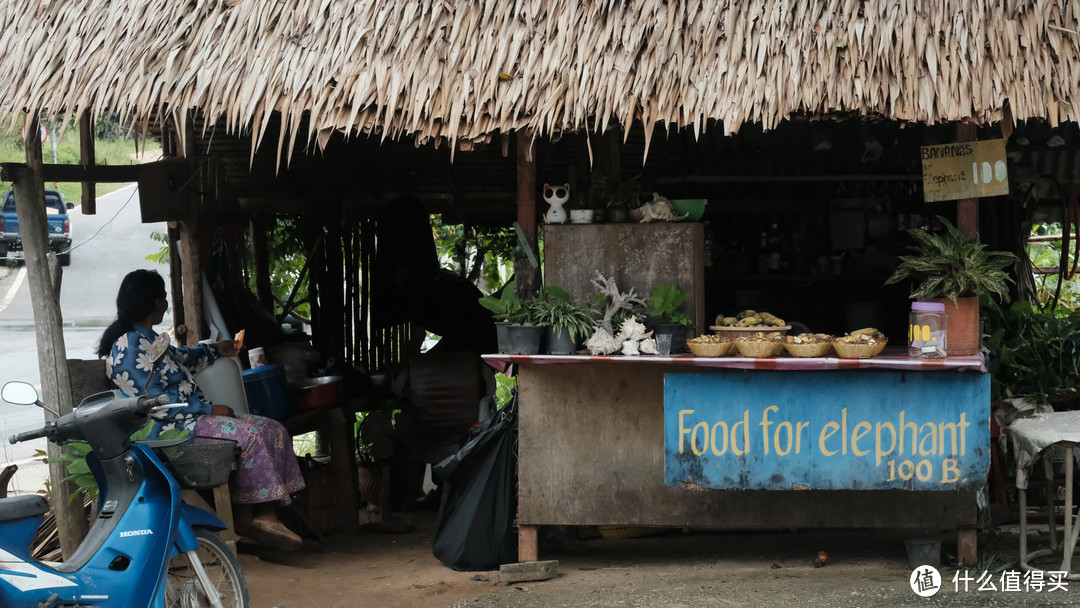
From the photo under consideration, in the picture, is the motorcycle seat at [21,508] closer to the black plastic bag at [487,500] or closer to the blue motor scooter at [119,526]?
the blue motor scooter at [119,526]

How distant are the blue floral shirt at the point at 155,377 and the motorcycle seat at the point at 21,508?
4.11ft

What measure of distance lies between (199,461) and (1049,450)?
3701mm

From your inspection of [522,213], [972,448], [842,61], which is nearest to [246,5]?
[522,213]

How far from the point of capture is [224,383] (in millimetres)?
5848

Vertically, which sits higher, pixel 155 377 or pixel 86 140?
pixel 86 140

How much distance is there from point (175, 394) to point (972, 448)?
151 inches

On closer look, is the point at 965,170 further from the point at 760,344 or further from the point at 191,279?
the point at 191,279

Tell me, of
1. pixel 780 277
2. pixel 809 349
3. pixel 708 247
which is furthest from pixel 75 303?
pixel 809 349

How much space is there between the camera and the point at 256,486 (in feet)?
17.9

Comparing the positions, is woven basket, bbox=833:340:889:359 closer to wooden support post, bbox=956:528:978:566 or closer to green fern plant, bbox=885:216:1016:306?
green fern plant, bbox=885:216:1016:306

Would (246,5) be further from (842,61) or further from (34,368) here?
(34,368)

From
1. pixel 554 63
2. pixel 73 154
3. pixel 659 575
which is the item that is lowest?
pixel 659 575

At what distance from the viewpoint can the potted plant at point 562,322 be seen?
5.01 meters

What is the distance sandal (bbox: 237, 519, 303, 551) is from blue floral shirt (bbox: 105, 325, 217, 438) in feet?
1.99
